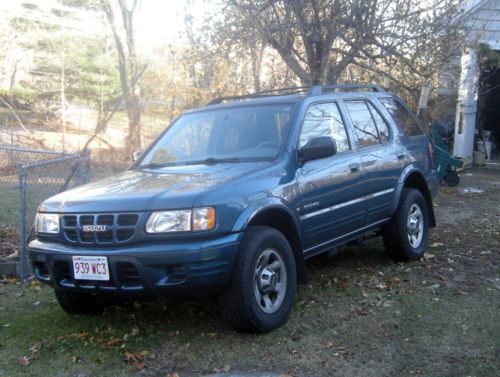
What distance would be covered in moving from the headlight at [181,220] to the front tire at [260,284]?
1.15 feet

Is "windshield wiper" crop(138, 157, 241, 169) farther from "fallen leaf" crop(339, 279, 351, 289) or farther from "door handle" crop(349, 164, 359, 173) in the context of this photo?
"fallen leaf" crop(339, 279, 351, 289)

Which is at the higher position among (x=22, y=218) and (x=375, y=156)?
(x=375, y=156)

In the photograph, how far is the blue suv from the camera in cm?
378

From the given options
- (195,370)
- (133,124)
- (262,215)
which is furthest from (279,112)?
(133,124)

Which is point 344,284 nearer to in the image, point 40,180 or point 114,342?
point 114,342

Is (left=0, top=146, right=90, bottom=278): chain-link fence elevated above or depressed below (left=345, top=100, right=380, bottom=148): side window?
below

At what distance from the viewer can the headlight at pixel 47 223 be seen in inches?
165

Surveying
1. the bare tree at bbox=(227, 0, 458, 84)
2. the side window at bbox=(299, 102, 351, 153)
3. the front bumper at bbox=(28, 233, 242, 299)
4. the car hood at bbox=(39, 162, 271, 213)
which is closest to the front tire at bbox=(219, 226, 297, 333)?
the front bumper at bbox=(28, 233, 242, 299)

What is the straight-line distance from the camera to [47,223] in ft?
13.9

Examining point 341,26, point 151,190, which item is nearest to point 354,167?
point 151,190

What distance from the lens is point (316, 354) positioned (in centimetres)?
391

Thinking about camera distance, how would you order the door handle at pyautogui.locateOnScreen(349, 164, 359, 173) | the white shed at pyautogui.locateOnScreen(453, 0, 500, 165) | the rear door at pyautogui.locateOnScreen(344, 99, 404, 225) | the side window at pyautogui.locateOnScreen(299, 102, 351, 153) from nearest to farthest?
1. the side window at pyautogui.locateOnScreen(299, 102, 351, 153)
2. the door handle at pyautogui.locateOnScreen(349, 164, 359, 173)
3. the rear door at pyautogui.locateOnScreen(344, 99, 404, 225)
4. the white shed at pyautogui.locateOnScreen(453, 0, 500, 165)

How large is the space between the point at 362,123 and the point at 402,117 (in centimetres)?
100

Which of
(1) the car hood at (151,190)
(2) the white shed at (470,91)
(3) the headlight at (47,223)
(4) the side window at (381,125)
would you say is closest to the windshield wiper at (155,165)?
(1) the car hood at (151,190)
